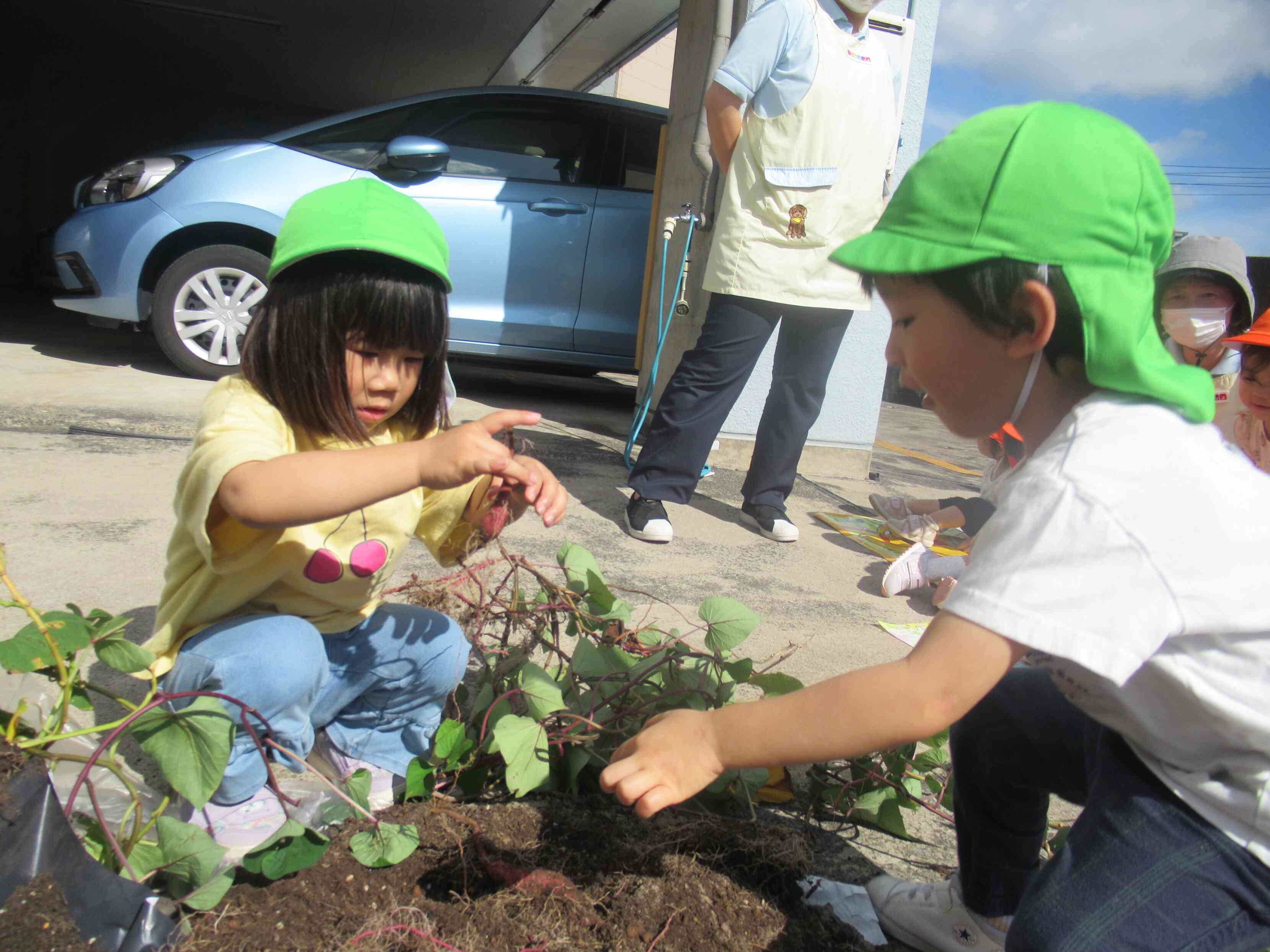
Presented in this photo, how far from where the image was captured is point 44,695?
51.9 inches

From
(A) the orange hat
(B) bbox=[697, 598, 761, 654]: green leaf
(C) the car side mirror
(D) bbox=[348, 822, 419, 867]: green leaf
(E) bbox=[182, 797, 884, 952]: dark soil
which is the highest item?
(C) the car side mirror

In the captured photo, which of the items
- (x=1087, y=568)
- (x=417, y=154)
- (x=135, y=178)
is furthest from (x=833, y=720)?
(x=135, y=178)

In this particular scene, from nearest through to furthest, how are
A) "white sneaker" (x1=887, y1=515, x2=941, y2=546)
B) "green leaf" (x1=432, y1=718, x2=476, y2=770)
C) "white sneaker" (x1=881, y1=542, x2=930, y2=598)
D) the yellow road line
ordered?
"green leaf" (x1=432, y1=718, x2=476, y2=770) → "white sneaker" (x1=881, y1=542, x2=930, y2=598) → "white sneaker" (x1=887, y1=515, x2=941, y2=546) → the yellow road line

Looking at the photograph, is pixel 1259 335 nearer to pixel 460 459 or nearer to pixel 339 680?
pixel 460 459

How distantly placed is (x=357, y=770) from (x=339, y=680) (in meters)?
0.17

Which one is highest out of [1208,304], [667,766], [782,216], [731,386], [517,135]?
[517,135]

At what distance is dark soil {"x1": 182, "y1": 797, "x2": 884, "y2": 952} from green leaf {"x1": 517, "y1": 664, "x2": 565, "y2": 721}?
175mm

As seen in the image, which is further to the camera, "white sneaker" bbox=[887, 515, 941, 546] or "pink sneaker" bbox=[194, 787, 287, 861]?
"white sneaker" bbox=[887, 515, 941, 546]

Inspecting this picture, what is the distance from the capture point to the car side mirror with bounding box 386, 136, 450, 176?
175 inches

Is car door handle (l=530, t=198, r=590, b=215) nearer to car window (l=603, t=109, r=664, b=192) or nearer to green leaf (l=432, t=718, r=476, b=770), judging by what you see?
car window (l=603, t=109, r=664, b=192)

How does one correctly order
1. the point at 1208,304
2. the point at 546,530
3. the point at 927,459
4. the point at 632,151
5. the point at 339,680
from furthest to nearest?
the point at 927,459
the point at 632,151
the point at 1208,304
the point at 546,530
the point at 339,680

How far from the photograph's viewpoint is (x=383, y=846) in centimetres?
126

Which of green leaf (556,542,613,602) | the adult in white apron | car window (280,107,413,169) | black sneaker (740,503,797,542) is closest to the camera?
green leaf (556,542,613,602)

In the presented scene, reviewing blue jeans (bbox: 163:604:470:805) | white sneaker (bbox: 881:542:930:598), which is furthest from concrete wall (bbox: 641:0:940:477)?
blue jeans (bbox: 163:604:470:805)
